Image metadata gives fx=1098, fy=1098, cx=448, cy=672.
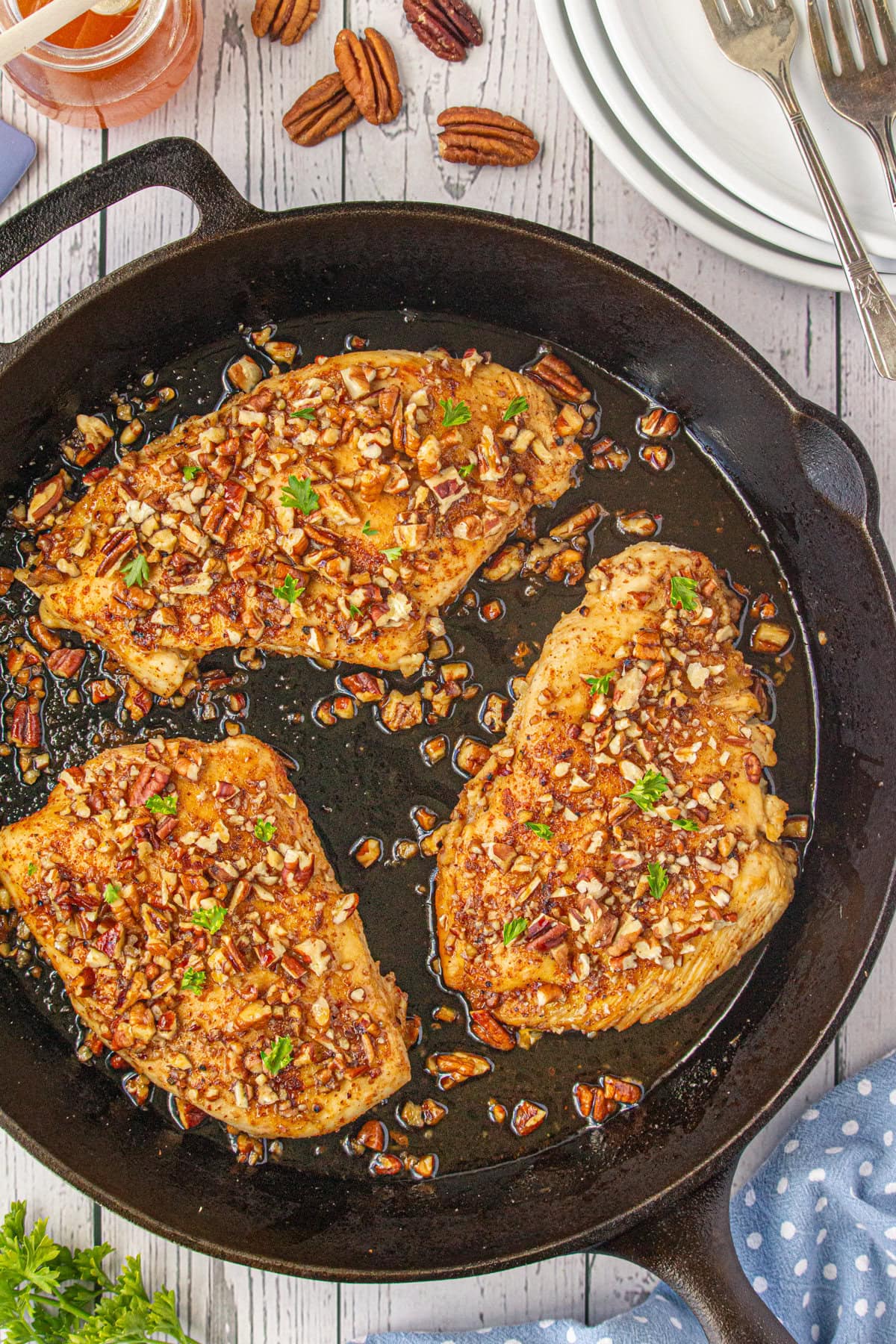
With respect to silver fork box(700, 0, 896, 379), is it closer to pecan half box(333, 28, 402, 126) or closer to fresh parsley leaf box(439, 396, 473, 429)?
pecan half box(333, 28, 402, 126)

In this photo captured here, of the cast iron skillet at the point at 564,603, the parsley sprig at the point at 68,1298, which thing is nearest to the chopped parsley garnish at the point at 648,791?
the cast iron skillet at the point at 564,603

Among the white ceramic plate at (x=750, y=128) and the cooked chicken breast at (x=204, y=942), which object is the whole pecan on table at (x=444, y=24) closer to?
the white ceramic plate at (x=750, y=128)

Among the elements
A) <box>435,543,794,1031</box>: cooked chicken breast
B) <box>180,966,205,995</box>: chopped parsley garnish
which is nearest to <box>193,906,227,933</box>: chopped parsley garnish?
<box>180,966,205,995</box>: chopped parsley garnish

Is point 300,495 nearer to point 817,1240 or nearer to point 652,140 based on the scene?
point 652,140

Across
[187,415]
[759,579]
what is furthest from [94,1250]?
[759,579]

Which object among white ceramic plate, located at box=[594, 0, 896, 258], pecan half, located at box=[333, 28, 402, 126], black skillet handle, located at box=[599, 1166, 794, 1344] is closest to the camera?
black skillet handle, located at box=[599, 1166, 794, 1344]

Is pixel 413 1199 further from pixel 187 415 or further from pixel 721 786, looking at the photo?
pixel 187 415

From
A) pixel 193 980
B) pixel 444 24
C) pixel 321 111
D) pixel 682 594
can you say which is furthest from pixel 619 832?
pixel 444 24
